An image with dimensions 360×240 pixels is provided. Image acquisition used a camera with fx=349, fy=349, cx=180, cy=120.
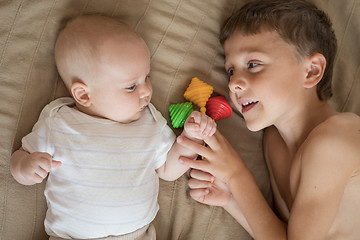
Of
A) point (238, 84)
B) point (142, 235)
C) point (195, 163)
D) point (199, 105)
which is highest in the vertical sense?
point (238, 84)

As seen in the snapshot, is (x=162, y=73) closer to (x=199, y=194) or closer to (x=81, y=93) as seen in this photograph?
(x=81, y=93)

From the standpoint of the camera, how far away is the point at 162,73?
1.29m

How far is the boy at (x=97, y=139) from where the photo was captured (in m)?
1.06

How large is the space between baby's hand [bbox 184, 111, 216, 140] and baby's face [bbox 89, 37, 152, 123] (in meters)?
0.16

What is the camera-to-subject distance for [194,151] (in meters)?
1.16

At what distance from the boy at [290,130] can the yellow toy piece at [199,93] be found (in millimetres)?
93

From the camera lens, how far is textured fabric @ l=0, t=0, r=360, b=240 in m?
1.15

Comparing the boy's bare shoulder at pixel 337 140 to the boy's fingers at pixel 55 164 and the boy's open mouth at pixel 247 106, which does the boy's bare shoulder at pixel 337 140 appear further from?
the boy's fingers at pixel 55 164

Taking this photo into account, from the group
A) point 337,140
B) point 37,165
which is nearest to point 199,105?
point 337,140

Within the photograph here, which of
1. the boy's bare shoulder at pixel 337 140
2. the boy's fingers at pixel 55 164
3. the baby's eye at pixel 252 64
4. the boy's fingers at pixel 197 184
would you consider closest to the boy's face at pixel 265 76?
the baby's eye at pixel 252 64

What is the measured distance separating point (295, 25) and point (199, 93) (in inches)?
16.1

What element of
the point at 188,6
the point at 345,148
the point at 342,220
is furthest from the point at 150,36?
the point at 342,220

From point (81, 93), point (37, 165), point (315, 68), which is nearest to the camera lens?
point (37, 165)

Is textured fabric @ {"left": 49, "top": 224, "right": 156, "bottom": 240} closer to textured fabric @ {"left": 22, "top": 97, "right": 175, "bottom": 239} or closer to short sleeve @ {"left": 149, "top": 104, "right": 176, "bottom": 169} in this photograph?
textured fabric @ {"left": 22, "top": 97, "right": 175, "bottom": 239}
